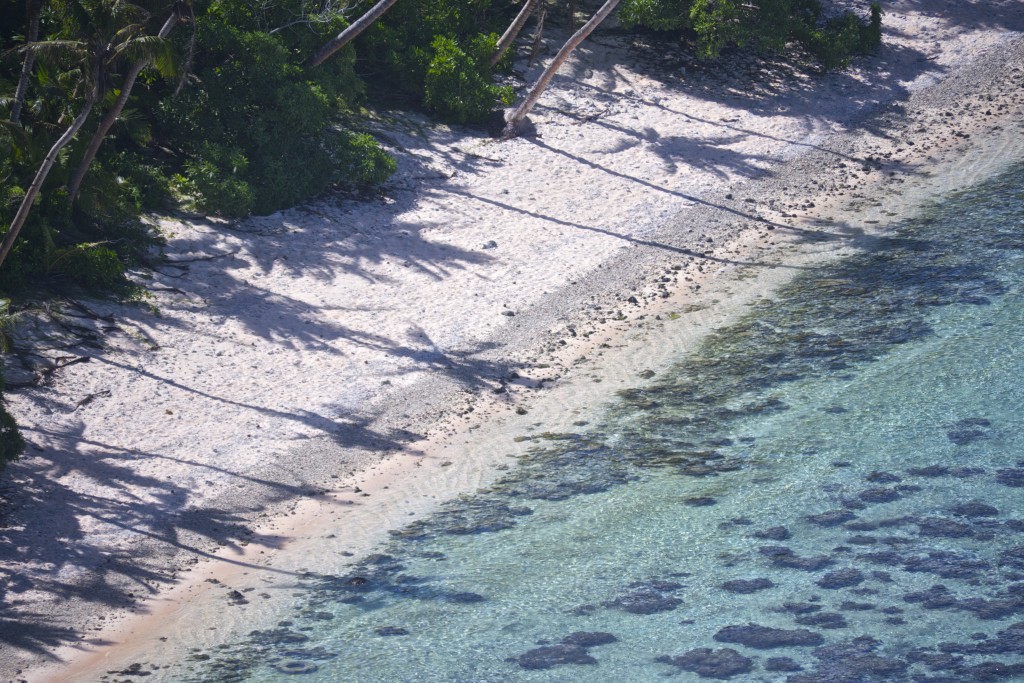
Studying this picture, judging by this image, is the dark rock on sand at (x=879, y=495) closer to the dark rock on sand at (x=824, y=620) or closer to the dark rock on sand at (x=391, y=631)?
the dark rock on sand at (x=824, y=620)

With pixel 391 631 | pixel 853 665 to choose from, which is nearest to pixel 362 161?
pixel 391 631

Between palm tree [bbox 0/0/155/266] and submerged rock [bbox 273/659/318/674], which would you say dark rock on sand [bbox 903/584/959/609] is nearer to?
submerged rock [bbox 273/659/318/674]

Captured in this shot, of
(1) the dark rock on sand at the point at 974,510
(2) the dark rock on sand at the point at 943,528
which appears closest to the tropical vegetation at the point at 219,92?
(2) the dark rock on sand at the point at 943,528

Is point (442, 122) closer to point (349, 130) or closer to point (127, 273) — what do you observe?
point (349, 130)

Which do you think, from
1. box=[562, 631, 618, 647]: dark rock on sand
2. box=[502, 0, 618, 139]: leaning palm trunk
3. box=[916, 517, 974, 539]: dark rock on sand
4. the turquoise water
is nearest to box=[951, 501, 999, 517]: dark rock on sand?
the turquoise water

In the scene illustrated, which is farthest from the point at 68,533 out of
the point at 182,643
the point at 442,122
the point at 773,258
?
the point at 442,122

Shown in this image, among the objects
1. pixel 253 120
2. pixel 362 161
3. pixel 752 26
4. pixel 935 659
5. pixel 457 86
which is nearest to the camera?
pixel 935 659

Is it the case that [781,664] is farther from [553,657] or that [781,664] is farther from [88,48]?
[88,48]
